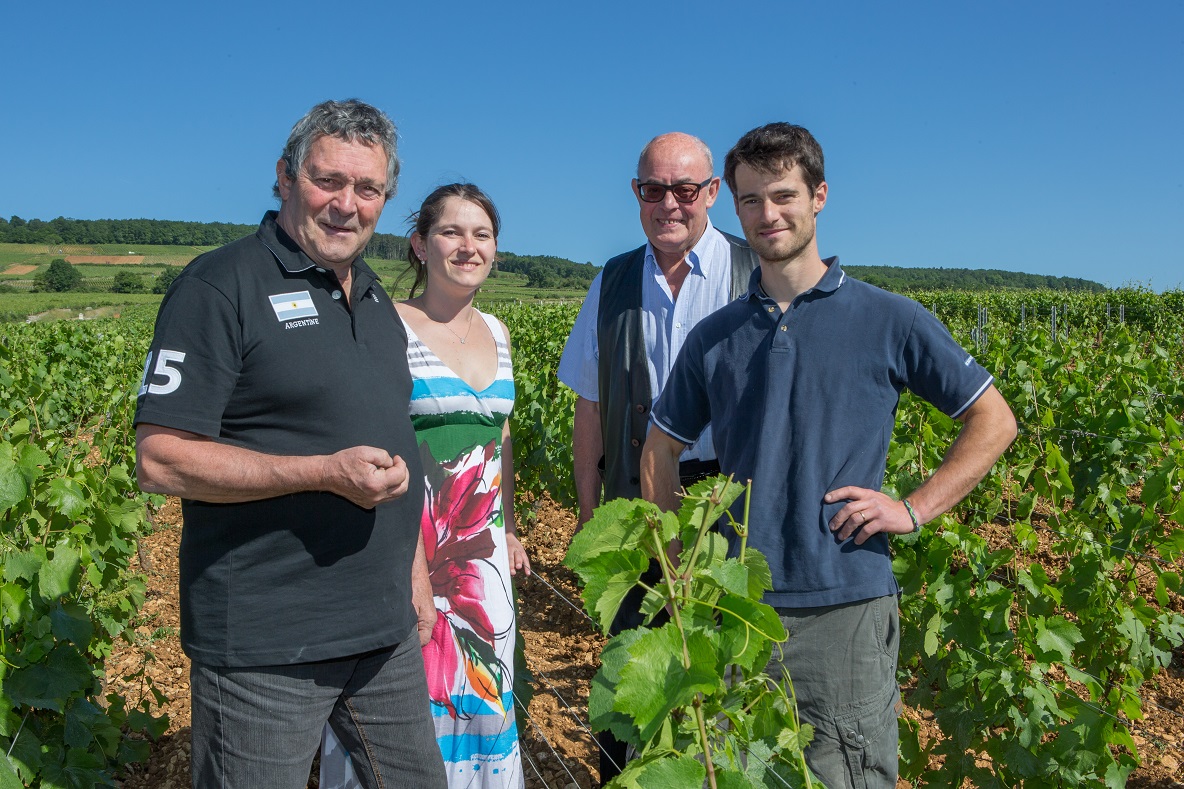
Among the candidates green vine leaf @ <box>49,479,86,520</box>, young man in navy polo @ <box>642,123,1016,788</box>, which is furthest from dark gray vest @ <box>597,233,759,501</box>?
green vine leaf @ <box>49,479,86,520</box>

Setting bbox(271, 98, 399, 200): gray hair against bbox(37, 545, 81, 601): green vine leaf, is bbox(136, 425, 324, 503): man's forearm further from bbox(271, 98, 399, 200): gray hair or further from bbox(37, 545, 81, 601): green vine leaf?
bbox(37, 545, 81, 601): green vine leaf

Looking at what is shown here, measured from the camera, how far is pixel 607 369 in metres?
2.56

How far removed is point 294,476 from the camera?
162 cm

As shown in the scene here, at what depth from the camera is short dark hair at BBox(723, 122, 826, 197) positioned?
1914 mm

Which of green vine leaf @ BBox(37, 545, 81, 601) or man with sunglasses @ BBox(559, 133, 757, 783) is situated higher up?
man with sunglasses @ BBox(559, 133, 757, 783)

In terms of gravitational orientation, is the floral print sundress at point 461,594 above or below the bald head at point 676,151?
below

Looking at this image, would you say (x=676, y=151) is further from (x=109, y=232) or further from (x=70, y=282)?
(x=109, y=232)

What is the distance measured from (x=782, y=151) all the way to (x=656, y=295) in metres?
0.74

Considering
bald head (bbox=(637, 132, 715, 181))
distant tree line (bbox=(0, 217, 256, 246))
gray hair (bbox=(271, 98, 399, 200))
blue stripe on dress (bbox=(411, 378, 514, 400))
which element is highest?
distant tree line (bbox=(0, 217, 256, 246))

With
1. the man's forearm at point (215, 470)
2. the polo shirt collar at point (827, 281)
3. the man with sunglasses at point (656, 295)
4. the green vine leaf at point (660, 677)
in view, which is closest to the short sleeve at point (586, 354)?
the man with sunglasses at point (656, 295)

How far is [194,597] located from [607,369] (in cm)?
129

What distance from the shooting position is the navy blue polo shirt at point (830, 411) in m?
1.83

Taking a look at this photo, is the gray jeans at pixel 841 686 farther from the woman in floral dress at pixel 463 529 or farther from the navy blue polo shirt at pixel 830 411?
the woman in floral dress at pixel 463 529

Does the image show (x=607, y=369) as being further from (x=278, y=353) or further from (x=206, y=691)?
(x=206, y=691)
